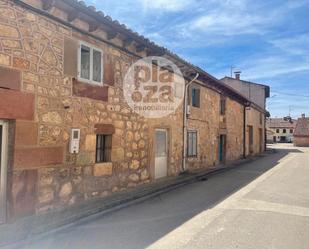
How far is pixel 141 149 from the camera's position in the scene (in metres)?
A: 11.2

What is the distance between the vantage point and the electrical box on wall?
26.3ft

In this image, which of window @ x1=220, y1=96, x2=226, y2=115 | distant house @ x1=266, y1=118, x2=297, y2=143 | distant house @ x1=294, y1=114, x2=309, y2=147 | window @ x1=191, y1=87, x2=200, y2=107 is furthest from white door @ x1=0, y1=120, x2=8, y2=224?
distant house @ x1=266, y1=118, x2=297, y2=143

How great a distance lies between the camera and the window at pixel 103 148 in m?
9.27

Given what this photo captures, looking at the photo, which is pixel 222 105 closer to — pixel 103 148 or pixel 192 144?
pixel 192 144

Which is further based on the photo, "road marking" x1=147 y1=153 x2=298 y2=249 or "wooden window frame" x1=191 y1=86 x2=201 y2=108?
"wooden window frame" x1=191 y1=86 x2=201 y2=108

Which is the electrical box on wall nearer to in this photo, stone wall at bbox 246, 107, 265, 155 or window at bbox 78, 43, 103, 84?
window at bbox 78, 43, 103, 84

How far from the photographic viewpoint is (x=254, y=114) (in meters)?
30.9

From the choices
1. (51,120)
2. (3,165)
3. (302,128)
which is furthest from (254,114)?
(302,128)

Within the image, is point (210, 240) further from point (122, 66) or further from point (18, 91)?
point (122, 66)

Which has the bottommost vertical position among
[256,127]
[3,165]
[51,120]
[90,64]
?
[3,165]

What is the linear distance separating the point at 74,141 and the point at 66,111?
2.30 feet

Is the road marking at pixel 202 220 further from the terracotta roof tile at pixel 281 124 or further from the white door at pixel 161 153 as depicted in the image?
the terracotta roof tile at pixel 281 124

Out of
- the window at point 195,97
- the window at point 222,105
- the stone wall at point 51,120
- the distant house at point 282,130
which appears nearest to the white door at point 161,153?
the stone wall at point 51,120

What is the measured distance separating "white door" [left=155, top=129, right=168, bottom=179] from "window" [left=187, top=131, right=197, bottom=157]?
244 centimetres
